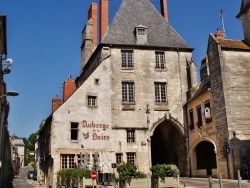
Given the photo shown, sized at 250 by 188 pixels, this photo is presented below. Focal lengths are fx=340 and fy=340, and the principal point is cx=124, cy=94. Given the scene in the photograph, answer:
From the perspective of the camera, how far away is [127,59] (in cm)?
2628

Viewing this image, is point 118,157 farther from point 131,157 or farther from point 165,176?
point 165,176

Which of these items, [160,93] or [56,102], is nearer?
[160,93]

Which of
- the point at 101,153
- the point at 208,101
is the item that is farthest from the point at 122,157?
the point at 208,101

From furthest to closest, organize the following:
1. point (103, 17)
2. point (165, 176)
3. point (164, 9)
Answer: point (164, 9) → point (103, 17) → point (165, 176)

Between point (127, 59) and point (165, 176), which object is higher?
point (127, 59)

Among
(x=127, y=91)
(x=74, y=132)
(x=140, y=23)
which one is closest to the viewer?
(x=74, y=132)

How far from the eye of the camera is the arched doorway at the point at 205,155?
24.8 m

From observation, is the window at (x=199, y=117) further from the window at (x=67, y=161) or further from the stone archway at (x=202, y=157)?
the window at (x=67, y=161)

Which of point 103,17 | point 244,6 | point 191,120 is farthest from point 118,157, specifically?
point 244,6

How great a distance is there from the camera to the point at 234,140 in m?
19.7

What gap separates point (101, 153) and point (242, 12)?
45.4 feet

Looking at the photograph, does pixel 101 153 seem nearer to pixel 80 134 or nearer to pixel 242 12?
pixel 80 134

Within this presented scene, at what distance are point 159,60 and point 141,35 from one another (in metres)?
2.47

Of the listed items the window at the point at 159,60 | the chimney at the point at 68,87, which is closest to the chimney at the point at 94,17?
the chimney at the point at 68,87
